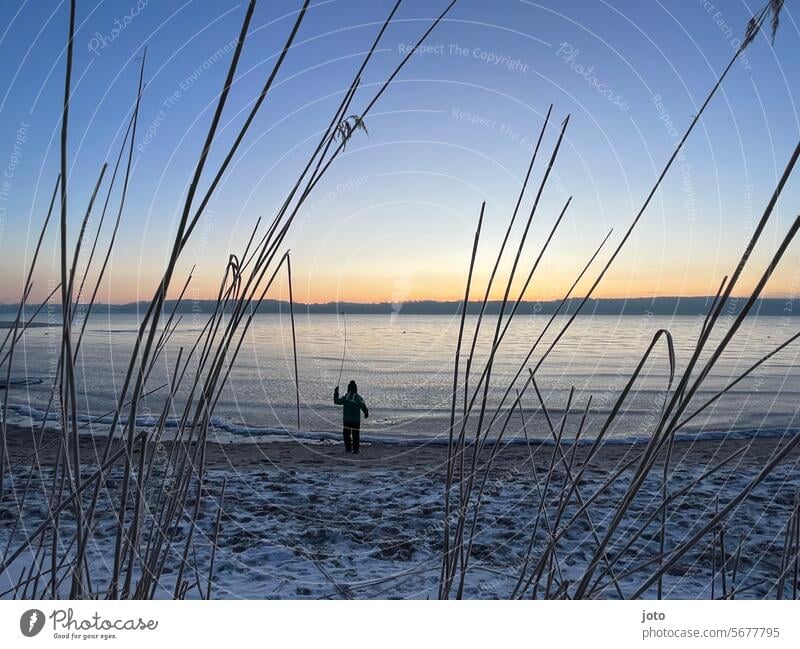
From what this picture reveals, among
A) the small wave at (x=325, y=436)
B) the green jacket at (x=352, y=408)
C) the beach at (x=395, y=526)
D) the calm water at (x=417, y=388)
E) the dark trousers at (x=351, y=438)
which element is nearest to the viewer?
the beach at (x=395, y=526)

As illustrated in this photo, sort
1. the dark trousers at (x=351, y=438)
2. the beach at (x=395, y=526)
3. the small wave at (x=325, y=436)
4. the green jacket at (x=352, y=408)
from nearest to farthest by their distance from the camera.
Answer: the beach at (x=395, y=526)
the green jacket at (x=352, y=408)
the dark trousers at (x=351, y=438)
the small wave at (x=325, y=436)

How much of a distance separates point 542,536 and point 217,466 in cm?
455

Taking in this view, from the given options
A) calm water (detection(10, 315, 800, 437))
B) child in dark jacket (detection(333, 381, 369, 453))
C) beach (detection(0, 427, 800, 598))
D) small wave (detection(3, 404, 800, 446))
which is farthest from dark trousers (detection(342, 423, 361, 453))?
calm water (detection(10, 315, 800, 437))

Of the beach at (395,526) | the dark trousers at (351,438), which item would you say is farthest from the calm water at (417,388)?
the dark trousers at (351,438)

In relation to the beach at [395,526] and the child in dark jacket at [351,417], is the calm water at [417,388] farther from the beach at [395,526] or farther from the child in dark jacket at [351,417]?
the child in dark jacket at [351,417]

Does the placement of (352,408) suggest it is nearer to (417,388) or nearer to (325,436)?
(325,436)

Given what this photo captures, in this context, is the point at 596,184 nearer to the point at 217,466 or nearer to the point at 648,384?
the point at 217,466

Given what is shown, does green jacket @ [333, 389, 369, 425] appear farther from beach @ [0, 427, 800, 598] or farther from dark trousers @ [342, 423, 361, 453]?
beach @ [0, 427, 800, 598]

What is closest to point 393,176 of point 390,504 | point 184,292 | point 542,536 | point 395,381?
point 184,292

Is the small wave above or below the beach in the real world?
below

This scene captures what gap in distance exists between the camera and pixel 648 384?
614 inches

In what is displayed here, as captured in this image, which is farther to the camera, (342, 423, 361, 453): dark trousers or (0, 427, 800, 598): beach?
(342, 423, 361, 453): dark trousers
